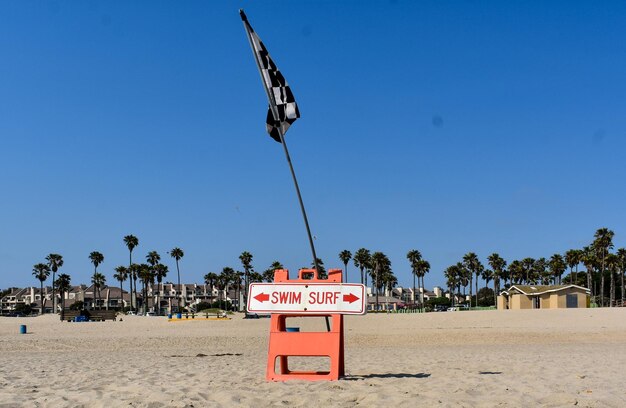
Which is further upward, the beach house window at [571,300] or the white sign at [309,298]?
the white sign at [309,298]

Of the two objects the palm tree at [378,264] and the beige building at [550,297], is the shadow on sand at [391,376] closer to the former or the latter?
the beige building at [550,297]

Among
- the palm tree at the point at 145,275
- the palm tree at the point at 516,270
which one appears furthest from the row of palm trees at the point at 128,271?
the palm tree at the point at 516,270

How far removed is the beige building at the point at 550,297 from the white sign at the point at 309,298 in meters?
76.4

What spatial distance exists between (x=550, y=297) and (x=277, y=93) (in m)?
79.3

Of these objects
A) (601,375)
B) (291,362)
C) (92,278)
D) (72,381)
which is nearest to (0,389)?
(72,381)

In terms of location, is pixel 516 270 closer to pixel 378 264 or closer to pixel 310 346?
pixel 378 264

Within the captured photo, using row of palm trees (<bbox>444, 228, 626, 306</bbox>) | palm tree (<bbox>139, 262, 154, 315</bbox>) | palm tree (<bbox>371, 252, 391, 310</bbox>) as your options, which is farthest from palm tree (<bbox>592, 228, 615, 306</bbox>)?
palm tree (<bbox>139, 262, 154, 315</bbox>)

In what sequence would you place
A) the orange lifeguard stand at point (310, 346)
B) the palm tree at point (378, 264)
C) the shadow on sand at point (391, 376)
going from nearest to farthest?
the orange lifeguard stand at point (310, 346) < the shadow on sand at point (391, 376) < the palm tree at point (378, 264)

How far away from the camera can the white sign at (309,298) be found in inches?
385

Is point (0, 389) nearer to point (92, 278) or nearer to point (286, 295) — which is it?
point (286, 295)

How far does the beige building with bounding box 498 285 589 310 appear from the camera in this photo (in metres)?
80.6

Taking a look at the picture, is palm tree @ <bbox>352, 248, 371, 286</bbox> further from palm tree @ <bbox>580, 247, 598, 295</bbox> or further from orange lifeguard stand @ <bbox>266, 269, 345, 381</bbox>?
orange lifeguard stand @ <bbox>266, 269, 345, 381</bbox>

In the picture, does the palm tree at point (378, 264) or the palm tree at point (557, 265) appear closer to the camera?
the palm tree at point (557, 265)

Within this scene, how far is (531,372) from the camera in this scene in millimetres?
11367
